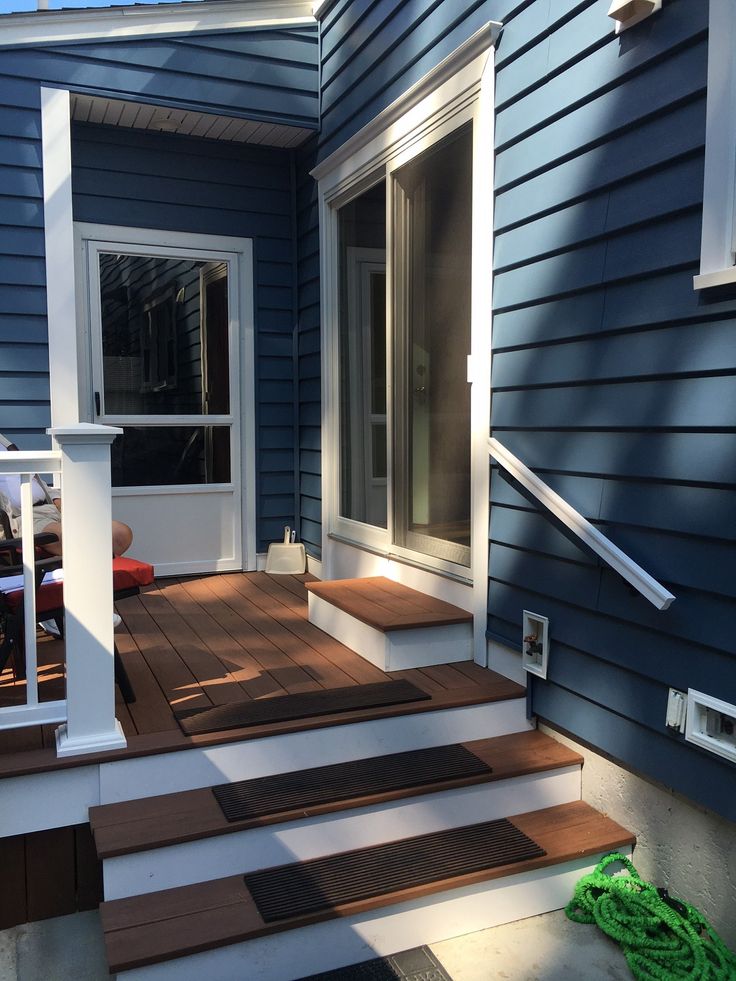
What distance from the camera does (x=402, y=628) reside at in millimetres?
2910

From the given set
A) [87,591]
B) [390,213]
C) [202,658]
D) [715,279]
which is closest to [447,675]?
[202,658]

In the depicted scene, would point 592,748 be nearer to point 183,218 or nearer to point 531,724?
point 531,724

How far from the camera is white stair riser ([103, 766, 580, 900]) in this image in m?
2.05

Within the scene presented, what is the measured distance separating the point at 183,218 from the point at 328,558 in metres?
2.02

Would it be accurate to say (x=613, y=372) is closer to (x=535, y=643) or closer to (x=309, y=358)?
(x=535, y=643)

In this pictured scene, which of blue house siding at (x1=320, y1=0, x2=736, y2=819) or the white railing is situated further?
the white railing

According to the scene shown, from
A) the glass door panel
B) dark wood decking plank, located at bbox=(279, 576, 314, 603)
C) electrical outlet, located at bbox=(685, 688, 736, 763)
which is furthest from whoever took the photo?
dark wood decking plank, located at bbox=(279, 576, 314, 603)

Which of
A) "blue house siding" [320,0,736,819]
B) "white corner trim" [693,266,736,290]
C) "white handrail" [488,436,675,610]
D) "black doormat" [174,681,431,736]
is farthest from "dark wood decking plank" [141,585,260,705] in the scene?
"white corner trim" [693,266,736,290]

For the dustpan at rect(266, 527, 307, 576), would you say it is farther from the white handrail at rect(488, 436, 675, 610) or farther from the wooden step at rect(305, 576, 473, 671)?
the white handrail at rect(488, 436, 675, 610)

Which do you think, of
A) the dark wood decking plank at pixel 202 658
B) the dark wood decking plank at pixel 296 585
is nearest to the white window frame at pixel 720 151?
the dark wood decking plank at pixel 202 658

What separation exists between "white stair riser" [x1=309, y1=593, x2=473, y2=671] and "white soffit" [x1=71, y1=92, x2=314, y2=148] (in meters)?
2.68

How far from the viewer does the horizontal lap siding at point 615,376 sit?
203 cm

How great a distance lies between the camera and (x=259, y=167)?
470 centimetres

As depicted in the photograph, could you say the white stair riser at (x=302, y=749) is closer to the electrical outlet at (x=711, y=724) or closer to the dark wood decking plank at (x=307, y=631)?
the dark wood decking plank at (x=307, y=631)
